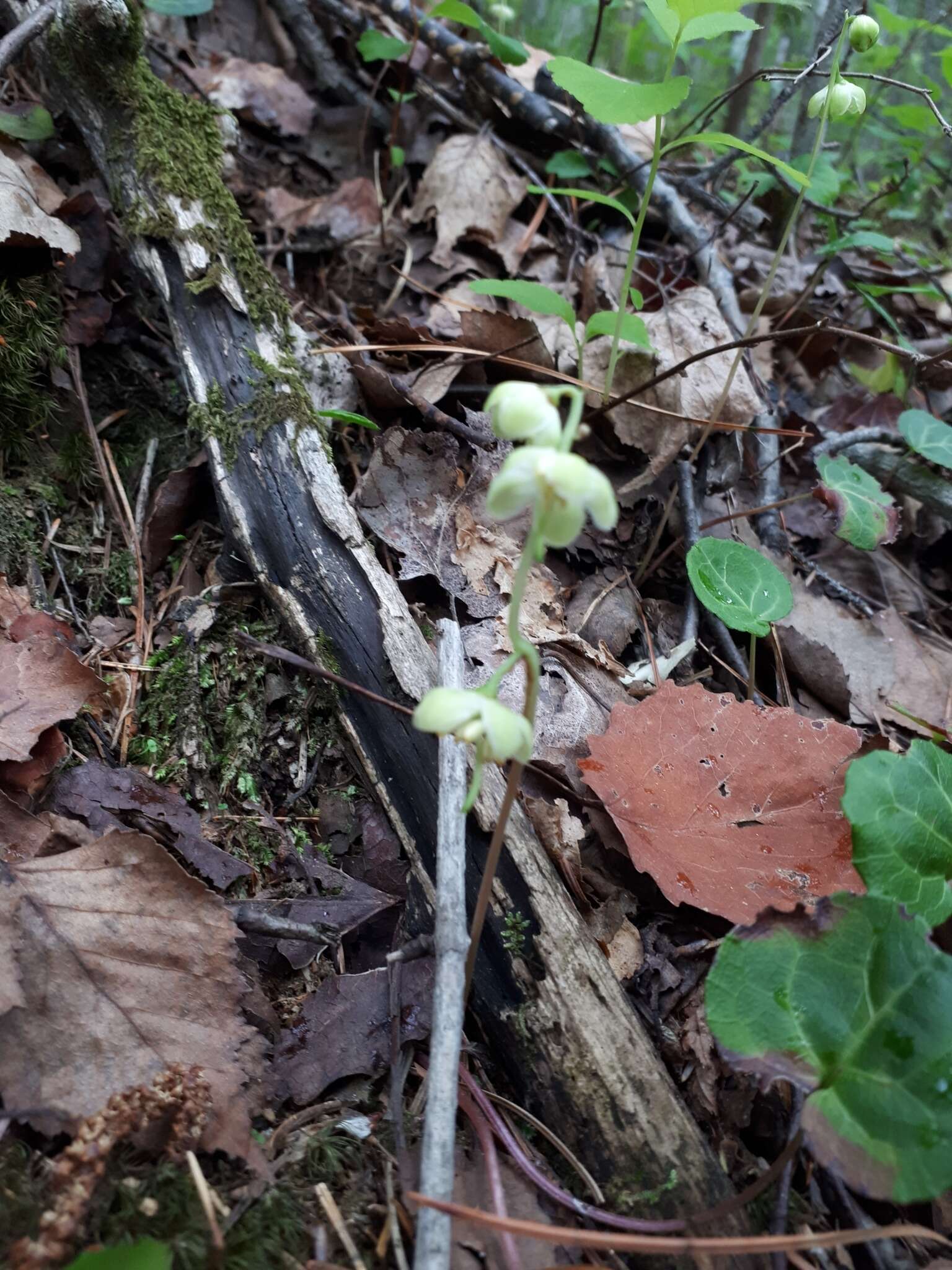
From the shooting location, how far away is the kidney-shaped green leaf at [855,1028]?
1361 mm

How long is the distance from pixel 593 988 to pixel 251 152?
3992mm

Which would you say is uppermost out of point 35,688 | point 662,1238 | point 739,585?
point 35,688

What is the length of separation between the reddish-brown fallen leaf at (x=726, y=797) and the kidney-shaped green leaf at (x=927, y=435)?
1.43 meters

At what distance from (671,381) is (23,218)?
2248mm

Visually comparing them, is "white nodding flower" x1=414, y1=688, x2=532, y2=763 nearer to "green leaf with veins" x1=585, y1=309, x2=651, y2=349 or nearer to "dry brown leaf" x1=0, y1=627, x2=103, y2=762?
"dry brown leaf" x1=0, y1=627, x2=103, y2=762

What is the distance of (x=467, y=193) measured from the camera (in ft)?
12.2

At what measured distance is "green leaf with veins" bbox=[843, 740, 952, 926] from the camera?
175 centimetres

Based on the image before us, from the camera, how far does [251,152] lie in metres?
3.79

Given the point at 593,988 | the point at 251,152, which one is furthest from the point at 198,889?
the point at 251,152

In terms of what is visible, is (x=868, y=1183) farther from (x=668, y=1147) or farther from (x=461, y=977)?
(x=461, y=977)

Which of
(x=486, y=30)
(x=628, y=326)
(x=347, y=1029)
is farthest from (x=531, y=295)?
(x=347, y=1029)

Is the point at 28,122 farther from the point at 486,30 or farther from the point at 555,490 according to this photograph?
the point at 555,490

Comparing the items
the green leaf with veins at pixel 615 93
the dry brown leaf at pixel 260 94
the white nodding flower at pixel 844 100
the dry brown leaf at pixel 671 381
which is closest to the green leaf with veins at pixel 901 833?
the dry brown leaf at pixel 671 381

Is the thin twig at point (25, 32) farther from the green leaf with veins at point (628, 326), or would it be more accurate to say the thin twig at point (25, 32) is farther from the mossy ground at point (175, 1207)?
the mossy ground at point (175, 1207)
